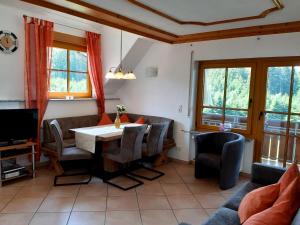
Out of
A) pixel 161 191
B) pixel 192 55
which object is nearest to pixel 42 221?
pixel 161 191

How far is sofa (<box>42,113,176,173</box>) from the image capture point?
3.90 m

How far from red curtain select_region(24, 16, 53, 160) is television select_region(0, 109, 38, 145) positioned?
0.31 meters

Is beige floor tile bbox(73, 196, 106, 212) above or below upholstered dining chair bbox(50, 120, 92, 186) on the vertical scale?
below

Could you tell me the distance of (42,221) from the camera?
2541 mm

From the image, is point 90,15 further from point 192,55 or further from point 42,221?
point 42,221

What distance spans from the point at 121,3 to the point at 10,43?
2.09m

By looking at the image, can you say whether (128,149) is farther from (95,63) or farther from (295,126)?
(295,126)

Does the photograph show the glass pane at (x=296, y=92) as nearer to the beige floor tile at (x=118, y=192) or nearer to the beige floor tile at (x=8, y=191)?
the beige floor tile at (x=118, y=192)

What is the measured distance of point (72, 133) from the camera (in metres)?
4.23

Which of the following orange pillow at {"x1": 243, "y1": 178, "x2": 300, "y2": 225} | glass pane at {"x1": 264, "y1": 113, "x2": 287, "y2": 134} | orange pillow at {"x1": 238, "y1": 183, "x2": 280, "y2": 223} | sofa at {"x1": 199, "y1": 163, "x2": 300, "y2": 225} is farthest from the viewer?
glass pane at {"x1": 264, "y1": 113, "x2": 287, "y2": 134}

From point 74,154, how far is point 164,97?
2.15 meters

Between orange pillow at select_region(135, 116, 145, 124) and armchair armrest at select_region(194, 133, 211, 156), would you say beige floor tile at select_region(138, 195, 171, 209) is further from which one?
orange pillow at select_region(135, 116, 145, 124)

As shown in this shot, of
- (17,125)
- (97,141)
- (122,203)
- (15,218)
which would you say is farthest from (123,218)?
(17,125)

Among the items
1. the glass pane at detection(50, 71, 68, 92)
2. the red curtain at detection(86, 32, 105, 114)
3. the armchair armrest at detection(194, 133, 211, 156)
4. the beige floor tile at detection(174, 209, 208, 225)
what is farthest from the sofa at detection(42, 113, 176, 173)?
the beige floor tile at detection(174, 209, 208, 225)
